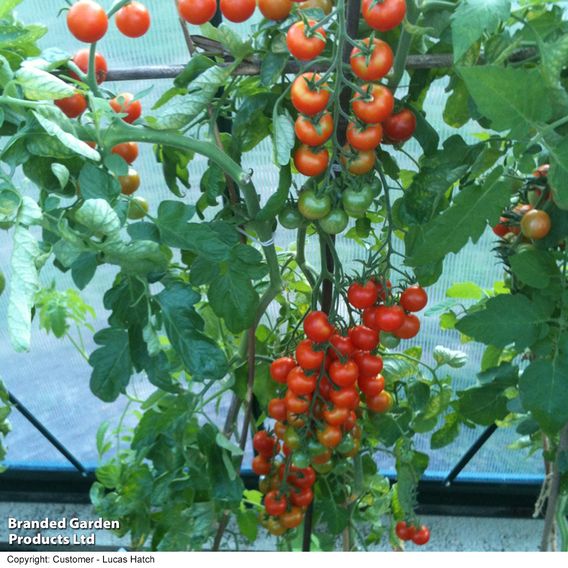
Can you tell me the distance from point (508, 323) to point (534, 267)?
0.24 ft

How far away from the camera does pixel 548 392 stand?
2.87 feet

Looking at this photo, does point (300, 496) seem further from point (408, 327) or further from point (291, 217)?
point (291, 217)

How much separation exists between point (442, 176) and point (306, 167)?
0.17 metres

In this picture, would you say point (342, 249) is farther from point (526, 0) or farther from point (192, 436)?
point (526, 0)

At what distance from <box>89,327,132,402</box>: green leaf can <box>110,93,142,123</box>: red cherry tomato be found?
248mm

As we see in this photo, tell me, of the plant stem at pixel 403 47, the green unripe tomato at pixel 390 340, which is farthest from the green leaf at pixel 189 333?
the plant stem at pixel 403 47

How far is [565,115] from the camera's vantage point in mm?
722

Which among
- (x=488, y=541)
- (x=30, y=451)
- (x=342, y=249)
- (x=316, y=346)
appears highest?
(x=342, y=249)

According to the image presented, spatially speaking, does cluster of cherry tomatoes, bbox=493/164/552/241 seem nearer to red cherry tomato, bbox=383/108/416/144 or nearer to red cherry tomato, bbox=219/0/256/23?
red cherry tomato, bbox=383/108/416/144

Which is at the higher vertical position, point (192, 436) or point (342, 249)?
point (342, 249)

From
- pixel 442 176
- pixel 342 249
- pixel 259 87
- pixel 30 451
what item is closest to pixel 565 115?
pixel 442 176

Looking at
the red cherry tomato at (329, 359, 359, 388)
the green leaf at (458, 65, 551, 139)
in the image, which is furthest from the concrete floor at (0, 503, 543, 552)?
the green leaf at (458, 65, 551, 139)

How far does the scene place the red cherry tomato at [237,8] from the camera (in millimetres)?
738

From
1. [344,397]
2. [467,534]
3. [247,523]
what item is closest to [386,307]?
[344,397]
